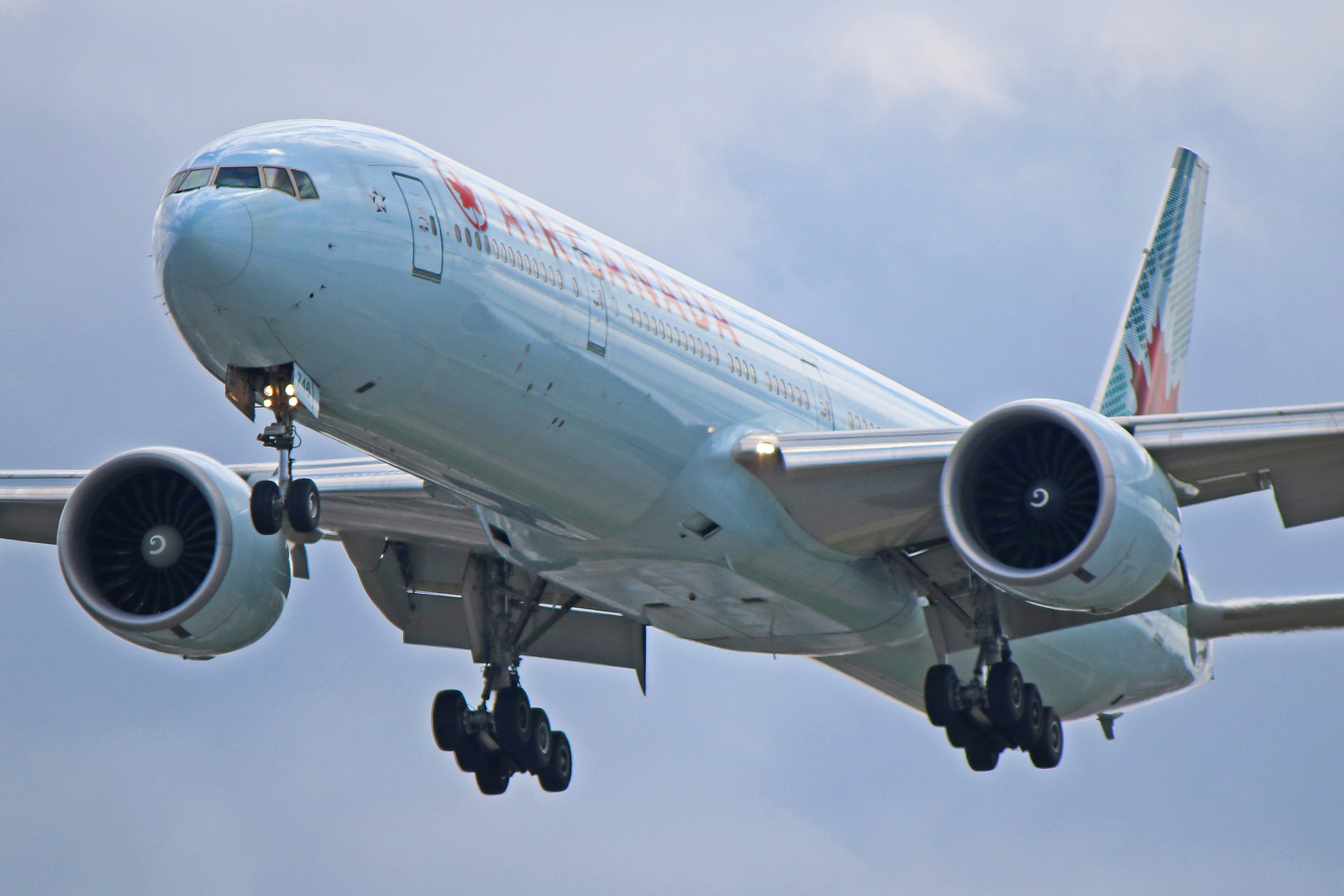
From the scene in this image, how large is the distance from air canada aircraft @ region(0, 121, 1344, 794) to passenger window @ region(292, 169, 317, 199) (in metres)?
0.03

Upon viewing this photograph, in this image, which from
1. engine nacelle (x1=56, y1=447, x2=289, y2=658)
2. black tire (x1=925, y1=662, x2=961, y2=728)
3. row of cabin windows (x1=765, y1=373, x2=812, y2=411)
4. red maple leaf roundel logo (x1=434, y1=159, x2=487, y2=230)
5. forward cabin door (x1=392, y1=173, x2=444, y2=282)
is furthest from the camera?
black tire (x1=925, y1=662, x2=961, y2=728)

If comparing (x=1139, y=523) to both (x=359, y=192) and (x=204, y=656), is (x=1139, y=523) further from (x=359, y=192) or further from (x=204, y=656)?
(x=204, y=656)

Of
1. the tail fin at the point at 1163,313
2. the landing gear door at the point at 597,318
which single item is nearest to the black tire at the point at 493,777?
the landing gear door at the point at 597,318

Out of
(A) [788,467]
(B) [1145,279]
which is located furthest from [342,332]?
(B) [1145,279]

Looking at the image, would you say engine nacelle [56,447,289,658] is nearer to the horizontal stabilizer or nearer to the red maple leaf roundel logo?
the red maple leaf roundel logo

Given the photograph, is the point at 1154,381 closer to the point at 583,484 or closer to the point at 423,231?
the point at 583,484

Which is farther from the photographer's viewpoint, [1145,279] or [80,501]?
[1145,279]

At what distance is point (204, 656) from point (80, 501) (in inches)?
98.9

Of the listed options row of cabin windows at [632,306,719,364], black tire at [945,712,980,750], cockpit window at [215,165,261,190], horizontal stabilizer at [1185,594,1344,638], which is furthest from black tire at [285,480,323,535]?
horizontal stabilizer at [1185,594,1344,638]

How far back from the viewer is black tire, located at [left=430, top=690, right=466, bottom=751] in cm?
2411

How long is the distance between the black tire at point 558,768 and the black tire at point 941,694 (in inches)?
189

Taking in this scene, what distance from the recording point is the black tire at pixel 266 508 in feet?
54.9

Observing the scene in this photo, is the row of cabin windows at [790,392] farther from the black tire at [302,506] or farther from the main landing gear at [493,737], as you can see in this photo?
the black tire at [302,506]

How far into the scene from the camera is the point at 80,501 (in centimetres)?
2303
